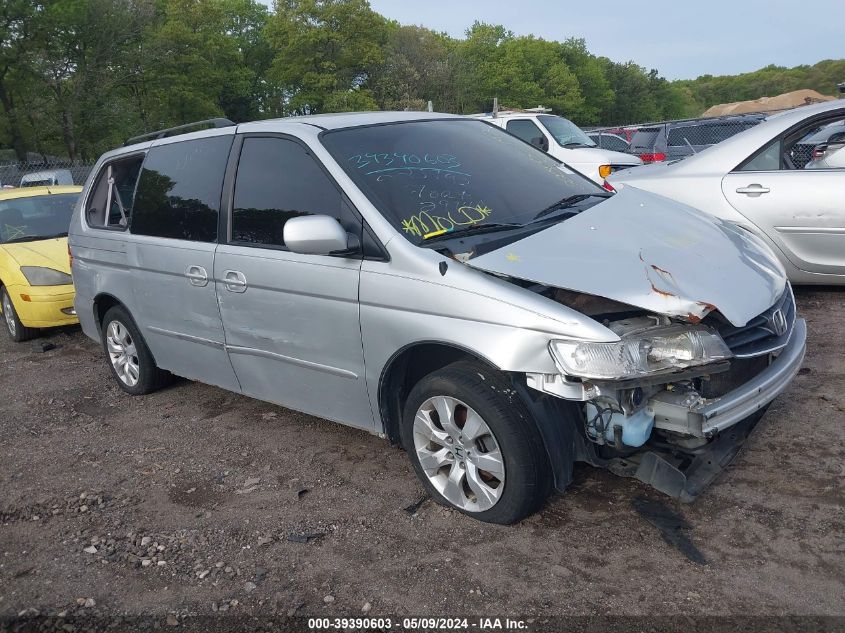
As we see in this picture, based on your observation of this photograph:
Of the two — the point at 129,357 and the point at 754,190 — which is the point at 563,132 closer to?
the point at 754,190

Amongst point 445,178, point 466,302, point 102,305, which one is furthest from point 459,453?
point 102,305

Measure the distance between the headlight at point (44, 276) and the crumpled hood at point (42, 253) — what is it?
0.16 feet

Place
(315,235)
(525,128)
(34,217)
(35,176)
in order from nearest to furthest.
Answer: (315,235) → (34,217) → (525,128) → (35,176)

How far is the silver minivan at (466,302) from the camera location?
9.49ft

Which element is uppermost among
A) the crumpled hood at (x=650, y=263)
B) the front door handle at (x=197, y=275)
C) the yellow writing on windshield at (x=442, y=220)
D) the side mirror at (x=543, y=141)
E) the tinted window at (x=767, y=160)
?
the side mirror at (x=543, y=141)

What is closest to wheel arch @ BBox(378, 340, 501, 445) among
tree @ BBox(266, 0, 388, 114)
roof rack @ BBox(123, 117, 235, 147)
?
roof rack @ BBox(123, 117, 235, 147)

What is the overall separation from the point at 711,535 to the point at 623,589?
54 centimetres

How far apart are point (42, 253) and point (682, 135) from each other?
13283 millimetres

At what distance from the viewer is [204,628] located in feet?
9.03

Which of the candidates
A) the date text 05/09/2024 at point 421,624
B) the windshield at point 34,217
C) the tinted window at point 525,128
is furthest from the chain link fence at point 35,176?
the date text 05/09/2024 at point 421,624

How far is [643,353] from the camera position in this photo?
284 centimetres

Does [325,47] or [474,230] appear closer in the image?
[474,230]

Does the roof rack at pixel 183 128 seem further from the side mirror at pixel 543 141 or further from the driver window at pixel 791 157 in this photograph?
the side mirror at pixel 543 141

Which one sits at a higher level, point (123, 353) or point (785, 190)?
point (785, 190)
